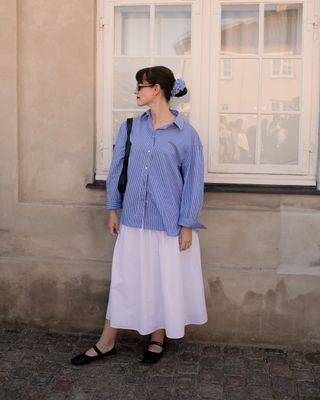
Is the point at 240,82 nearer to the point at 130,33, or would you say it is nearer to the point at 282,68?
the point at 282,68

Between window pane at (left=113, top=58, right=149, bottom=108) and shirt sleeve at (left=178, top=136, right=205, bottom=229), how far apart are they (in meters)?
0.87

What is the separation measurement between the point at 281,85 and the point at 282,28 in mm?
444

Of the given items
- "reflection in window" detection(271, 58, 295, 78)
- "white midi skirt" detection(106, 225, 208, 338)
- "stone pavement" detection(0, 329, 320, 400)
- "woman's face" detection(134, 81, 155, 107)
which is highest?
"reflection in window" detection(271, 58, 295, 78)

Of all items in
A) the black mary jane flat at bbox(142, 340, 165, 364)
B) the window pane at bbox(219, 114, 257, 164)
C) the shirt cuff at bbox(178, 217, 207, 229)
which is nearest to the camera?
the shirt cuff at bbox(178, 217, 207, 229)

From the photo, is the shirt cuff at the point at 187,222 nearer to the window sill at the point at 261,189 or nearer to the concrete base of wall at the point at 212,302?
A: the window sill at the point at 261,189

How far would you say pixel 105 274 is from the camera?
4613 millimetres

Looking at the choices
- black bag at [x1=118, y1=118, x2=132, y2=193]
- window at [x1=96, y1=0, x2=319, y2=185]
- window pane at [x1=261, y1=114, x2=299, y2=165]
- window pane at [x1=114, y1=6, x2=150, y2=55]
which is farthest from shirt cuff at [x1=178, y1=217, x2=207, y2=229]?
window pane at [x1=114, y1=6, x2=150, y2=55]

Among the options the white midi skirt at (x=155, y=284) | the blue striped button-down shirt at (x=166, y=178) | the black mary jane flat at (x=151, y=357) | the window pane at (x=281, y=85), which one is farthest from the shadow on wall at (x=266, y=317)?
the window pane at (x=281, y=85)

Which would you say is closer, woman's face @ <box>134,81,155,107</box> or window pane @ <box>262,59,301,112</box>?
woman's face @ <box>134,81,155,107</box>

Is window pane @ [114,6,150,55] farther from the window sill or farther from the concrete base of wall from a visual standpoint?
the concrete base of wall

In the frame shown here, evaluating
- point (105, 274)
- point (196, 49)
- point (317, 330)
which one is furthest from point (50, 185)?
point (317, 330)

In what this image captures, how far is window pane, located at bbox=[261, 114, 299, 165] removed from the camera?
173 inches

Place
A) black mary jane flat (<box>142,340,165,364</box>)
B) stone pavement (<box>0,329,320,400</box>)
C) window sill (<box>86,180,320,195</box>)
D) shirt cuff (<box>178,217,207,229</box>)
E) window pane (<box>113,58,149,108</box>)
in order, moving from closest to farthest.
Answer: stone pavement (<box>0,329,320,400</box>), shirt cuff (<box>178,217,207,229</box>), black mary jane flat (<box>142,340,165,364</box>), window sill (<box>86,180,320,195</box>), window pane (<box>113,58,149,108</box>)

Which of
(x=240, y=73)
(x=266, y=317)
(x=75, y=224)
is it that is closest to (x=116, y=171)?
(x=75, y=224)
